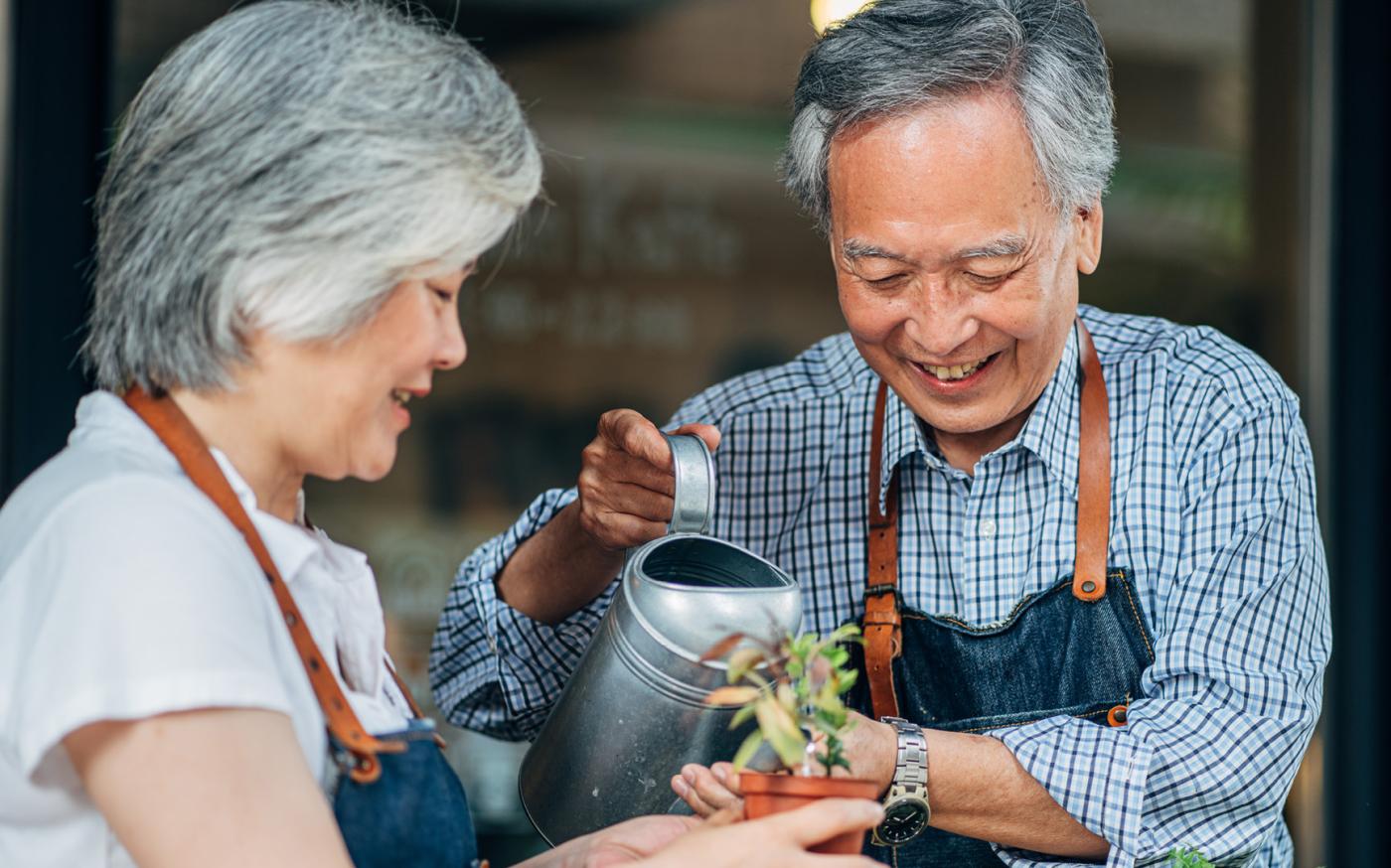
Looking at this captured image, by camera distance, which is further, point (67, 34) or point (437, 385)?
point (437, 385)

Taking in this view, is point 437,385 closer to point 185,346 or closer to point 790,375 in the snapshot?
point 790,375

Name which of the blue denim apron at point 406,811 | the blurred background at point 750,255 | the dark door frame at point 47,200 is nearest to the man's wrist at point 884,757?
the blue denim apron at point 406,811

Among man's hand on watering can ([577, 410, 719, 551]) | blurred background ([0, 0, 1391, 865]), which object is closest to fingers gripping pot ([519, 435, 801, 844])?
man's hand on watering can ([577, 410, 719, 551])

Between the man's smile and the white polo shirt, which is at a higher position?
the white polo shirt

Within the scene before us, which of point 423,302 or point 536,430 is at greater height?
point 423,302

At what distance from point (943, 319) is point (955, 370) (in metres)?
0.11

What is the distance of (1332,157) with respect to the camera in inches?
142

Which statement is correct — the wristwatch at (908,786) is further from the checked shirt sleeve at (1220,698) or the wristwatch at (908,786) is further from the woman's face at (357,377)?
the woman's face at (357,377)

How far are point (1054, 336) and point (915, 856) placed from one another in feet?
2.22

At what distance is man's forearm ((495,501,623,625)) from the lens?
2.07 meters

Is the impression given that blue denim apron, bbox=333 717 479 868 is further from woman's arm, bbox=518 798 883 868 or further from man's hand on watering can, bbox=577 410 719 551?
man's hand on watering can, bbox=577 410 719 551

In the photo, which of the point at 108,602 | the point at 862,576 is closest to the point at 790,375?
the point at 862,576

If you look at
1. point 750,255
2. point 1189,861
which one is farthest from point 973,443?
point 750,255

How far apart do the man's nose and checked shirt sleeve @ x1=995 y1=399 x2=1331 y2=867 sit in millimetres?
374
